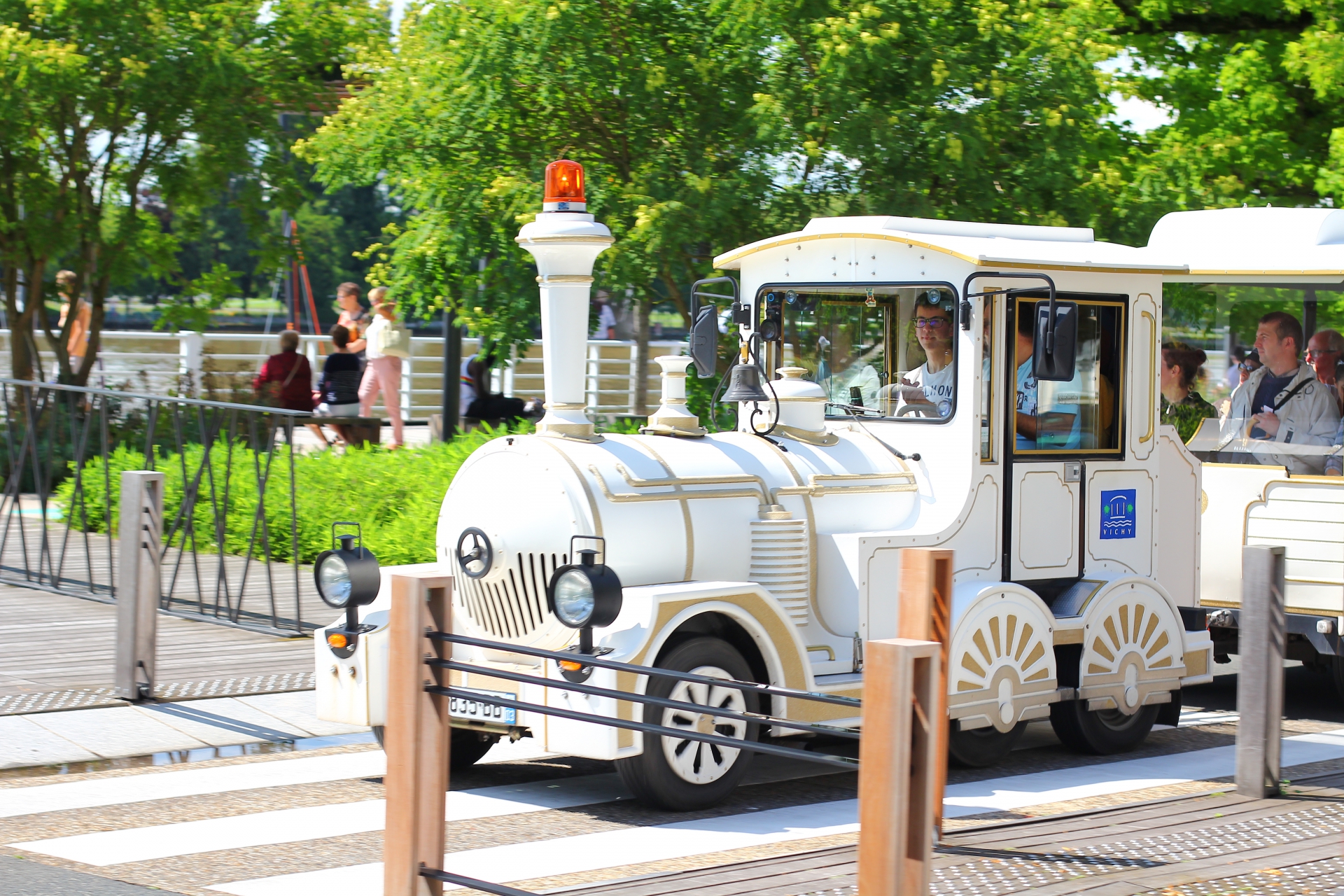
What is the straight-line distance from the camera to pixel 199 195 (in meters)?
17.9

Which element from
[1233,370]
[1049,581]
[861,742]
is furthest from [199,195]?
[861,742]

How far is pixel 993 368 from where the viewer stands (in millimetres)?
7914

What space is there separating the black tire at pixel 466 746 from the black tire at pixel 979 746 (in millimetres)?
2139

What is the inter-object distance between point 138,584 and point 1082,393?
5.02m

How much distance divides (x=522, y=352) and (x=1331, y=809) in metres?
8.51

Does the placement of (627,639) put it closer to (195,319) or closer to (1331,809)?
(1331,809)

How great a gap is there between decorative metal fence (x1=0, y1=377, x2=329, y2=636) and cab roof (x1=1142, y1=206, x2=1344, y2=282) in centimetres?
567

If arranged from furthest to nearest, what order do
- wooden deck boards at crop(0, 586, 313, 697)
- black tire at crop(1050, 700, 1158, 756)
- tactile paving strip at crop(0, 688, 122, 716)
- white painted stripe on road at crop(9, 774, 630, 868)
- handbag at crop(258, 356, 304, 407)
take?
handbag at crop(258, 356, 304, 407), wooden deck boards at crop(0, 586, 313, 697), tactile paving strip at crop(0, 688, 122, 716), black tire at crop(1050, 700, 1158, 756), white painted stripe on road at crop(9, 774, 630, 868)

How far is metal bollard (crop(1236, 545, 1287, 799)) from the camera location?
723 centimetres

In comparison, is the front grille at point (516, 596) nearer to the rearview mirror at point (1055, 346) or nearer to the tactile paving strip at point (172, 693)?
the tactile paving strip at point (172, 693)

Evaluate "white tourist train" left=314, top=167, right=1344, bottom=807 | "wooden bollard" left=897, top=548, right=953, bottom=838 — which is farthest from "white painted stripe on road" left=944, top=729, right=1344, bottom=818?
"wooden bollard" left=897, top=548, right=953, bottom=838

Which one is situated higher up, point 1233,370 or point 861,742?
point 1233,370

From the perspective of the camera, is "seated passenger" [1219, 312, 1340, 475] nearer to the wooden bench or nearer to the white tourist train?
the white tourist train

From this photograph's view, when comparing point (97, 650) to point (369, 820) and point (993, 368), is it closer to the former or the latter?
point (369, 820)
